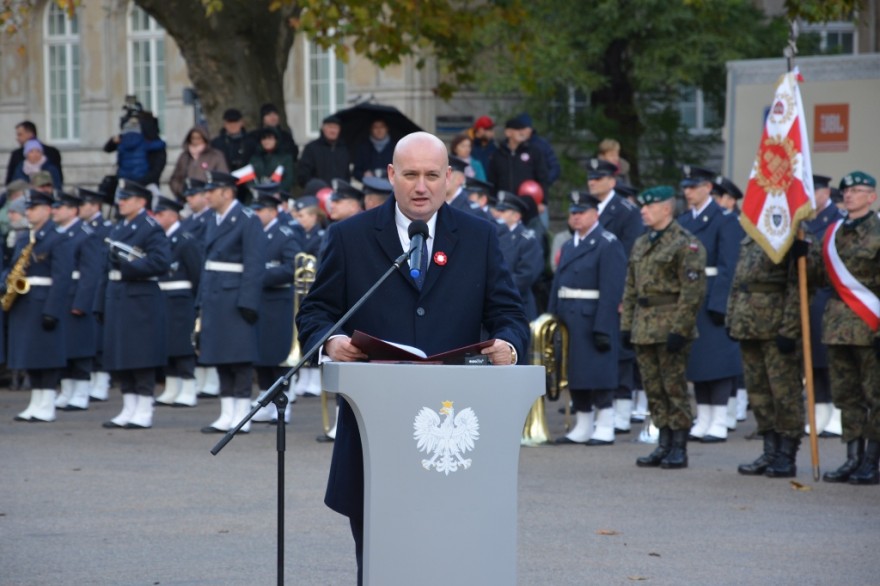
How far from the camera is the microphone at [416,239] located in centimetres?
597

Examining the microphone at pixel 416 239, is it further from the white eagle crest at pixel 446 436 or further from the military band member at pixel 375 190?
the military band member at pixel 375 190

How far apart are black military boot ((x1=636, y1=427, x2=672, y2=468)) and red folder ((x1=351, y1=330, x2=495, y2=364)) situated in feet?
21.7

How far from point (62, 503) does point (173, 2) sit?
11.3 metres

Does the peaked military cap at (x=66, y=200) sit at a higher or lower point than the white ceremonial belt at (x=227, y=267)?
higher

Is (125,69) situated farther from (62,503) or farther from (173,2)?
(62,503)

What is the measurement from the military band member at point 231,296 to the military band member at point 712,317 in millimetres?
3562

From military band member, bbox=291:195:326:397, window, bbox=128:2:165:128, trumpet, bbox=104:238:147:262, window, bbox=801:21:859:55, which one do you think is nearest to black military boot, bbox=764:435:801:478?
military band member, bbox=291:195:326:397

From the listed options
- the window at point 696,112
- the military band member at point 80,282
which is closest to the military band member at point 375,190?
the military band member at point 80,282

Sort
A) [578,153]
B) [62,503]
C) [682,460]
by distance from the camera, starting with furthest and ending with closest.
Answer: [578,153] < [682,460] < [62,503]

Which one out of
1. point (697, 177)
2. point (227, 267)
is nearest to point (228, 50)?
point (227, 267)

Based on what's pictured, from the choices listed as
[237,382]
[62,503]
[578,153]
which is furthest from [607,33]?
[62,503]

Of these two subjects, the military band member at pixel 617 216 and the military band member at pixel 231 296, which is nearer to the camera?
the military band member at pixel 231 296

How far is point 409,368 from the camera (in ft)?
18.9

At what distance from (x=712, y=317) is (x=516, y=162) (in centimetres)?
581
